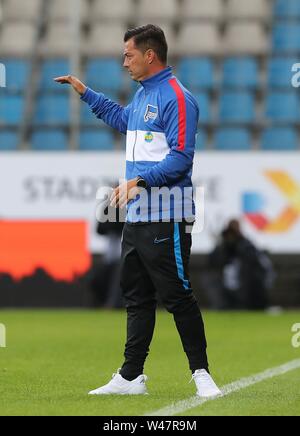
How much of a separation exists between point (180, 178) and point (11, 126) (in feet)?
42.5

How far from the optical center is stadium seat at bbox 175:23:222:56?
20859mm

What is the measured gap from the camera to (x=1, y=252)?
59.5ft

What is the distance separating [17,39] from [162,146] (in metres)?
14.8

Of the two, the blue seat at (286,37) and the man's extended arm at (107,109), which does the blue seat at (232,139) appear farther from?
the man's extended arm at (107,109)

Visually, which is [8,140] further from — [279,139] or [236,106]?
[279,139]

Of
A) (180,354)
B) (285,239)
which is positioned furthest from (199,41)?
(180,354)

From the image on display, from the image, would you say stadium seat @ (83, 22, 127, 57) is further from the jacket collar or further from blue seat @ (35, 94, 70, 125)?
the jacket collar

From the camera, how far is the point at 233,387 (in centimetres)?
789

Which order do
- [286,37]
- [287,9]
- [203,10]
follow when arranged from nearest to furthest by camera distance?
1. [286,37]
2. [287,9]
3. [203,10]

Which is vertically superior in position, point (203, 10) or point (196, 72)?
point (203, 10)

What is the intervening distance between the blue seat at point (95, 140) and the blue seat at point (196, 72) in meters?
1.65

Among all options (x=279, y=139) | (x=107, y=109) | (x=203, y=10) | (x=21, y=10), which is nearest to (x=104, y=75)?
(x=203, y=10)

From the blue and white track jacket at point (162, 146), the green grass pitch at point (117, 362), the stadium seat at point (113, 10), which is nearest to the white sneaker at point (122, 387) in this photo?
the green grass pitch at point (117, 362)

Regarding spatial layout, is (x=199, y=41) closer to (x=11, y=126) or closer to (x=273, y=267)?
(x=11, y=126)
